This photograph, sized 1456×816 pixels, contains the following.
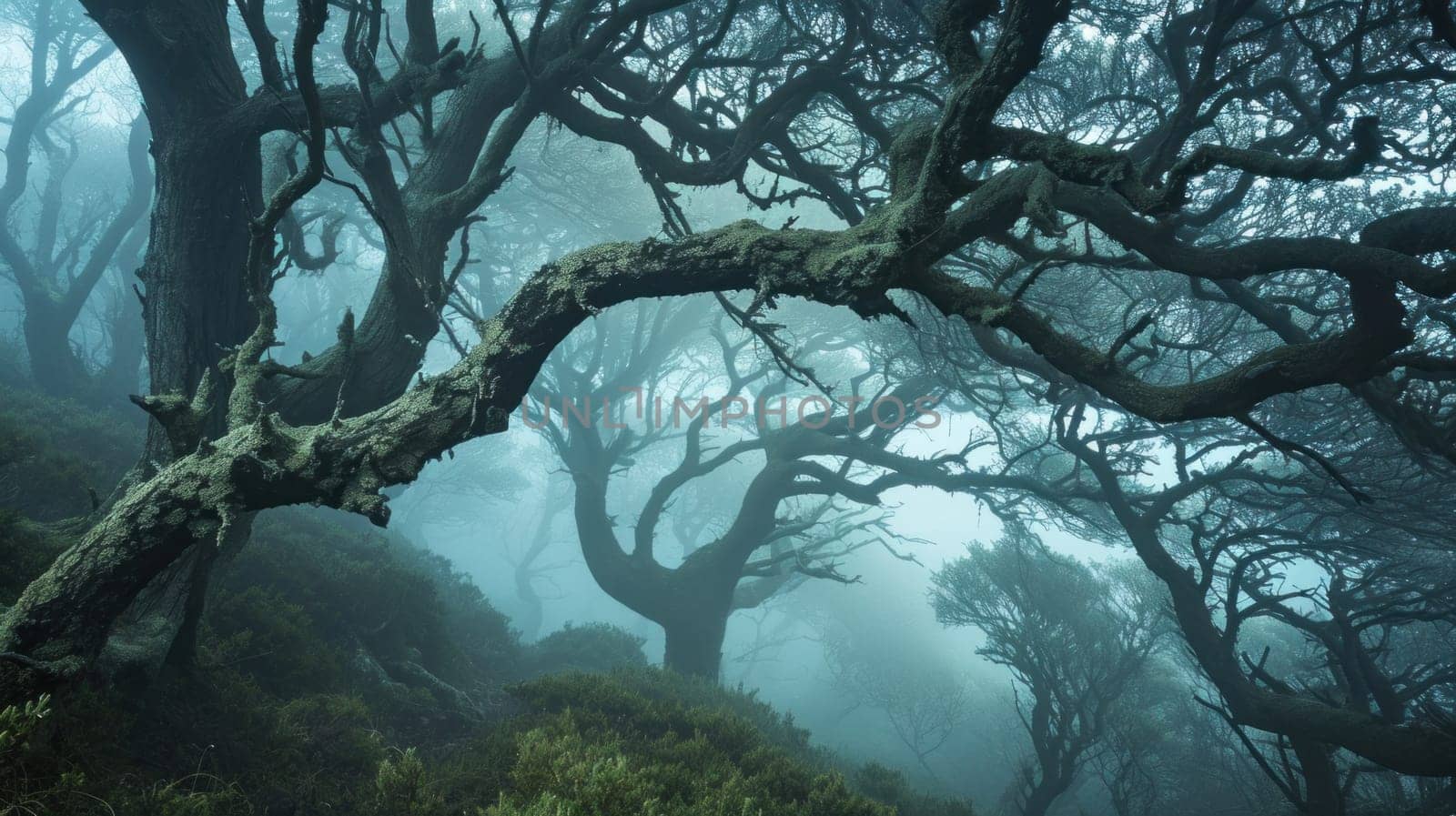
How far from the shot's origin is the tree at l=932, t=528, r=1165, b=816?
11.6 m

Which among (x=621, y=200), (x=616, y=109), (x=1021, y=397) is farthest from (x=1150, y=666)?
(x=616, y=109)

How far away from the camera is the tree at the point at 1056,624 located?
11.6 metres

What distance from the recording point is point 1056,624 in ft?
54.2

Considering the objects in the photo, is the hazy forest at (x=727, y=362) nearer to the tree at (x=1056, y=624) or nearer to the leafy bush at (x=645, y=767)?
the leafy bush at (x=645, y=767)

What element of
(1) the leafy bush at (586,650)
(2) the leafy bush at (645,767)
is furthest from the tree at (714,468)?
(2) the leafy bush at (645,767)

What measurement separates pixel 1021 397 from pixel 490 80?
12191 millimetres

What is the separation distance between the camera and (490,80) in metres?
5.45

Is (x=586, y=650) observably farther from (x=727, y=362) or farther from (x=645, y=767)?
(x=645, y=767)

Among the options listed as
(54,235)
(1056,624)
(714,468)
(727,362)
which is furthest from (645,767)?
(54,235)

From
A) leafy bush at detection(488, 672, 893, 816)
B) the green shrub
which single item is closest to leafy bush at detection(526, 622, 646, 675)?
leafy bush at detection(488, 672, 893, 816)

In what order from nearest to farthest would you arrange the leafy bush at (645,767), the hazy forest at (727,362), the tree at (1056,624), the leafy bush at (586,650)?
the hazy forest at (727,362), the leafy bush at (645,767), the tree at (1056,624), the leafy bush at (586,650)

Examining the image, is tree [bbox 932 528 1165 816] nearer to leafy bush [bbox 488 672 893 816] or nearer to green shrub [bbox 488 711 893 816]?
leafy bush [bbox 488 672 893 816]

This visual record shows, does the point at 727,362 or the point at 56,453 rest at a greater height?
the point at 727,362

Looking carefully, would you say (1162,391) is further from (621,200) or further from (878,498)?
(621,200)
